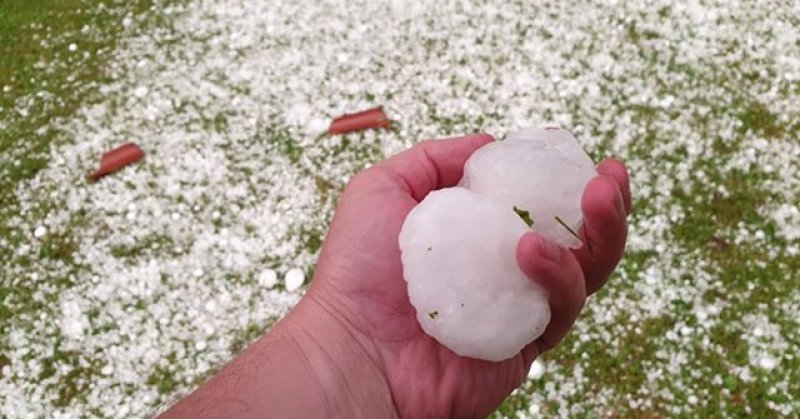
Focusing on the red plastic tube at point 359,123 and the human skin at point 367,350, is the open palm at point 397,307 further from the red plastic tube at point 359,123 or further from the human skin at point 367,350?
the red plastic tube at point 359,123

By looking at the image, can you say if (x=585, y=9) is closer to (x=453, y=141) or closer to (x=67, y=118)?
(x=453, y=141)

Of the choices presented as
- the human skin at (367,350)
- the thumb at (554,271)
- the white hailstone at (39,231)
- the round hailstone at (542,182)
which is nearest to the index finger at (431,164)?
the human skin at (367,350)

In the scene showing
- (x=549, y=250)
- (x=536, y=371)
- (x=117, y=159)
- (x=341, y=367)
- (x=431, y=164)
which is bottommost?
(x=536, y=371)

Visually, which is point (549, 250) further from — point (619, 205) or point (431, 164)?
point (431, 164)

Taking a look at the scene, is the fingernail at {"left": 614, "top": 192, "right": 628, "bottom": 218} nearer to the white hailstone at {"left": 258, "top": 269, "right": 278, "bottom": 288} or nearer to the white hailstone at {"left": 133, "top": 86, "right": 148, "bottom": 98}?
the white hailstone at {"left": 258, "top": 269, "right": 278, "bottom": 288}

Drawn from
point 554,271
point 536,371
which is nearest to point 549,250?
point 554,271

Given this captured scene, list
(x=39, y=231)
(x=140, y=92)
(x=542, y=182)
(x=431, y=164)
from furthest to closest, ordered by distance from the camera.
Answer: (x=140, y=92)
(x=39, y=231)
(x=431, y=164)
(x=542, y=182)

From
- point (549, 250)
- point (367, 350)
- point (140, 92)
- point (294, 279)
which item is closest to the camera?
point (549, 250)
